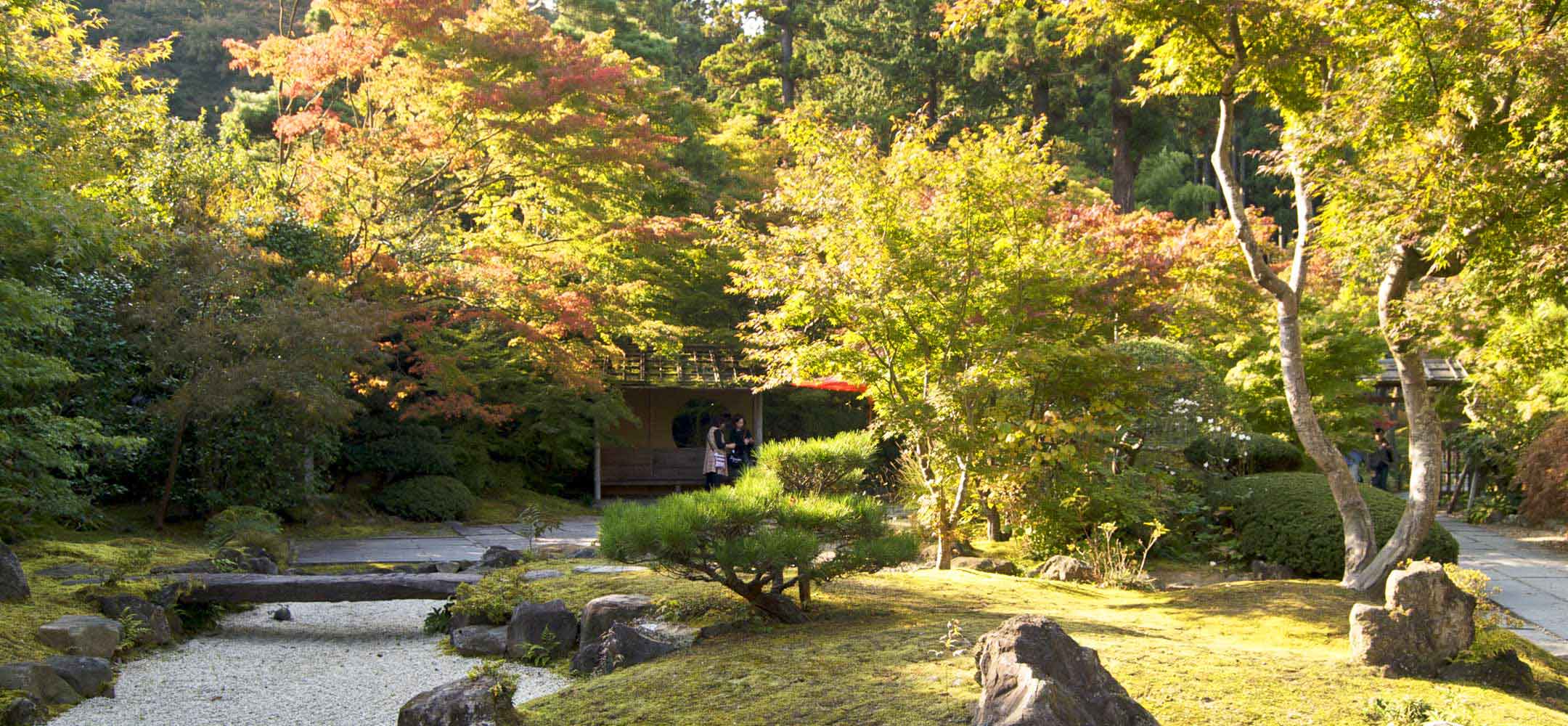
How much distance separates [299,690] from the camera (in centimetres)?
569

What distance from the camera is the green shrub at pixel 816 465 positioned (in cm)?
798

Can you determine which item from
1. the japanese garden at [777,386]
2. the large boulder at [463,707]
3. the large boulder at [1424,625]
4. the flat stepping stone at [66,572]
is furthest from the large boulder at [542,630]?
the large boulder at [1424,625]

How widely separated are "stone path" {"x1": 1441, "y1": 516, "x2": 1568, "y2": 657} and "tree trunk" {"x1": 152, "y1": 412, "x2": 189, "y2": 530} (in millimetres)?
11039

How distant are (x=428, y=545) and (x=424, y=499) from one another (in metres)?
2.68

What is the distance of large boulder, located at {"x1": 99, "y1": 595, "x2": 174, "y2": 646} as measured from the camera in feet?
21.5

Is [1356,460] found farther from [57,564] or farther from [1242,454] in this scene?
[57,564]

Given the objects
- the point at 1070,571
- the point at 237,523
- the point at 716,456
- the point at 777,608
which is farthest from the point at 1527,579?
the point at 237,523

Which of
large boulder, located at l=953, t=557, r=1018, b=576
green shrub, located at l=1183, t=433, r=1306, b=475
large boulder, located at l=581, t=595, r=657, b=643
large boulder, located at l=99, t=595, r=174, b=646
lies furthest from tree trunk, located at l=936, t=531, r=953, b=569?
large boulder, located at l=99, t=595, r=174, b=646

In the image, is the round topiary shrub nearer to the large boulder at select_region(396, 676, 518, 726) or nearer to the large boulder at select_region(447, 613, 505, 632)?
the large boulder at select_region(447, 613, 505, 632)

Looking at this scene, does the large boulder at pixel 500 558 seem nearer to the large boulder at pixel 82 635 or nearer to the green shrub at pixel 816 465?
the green shrub at pixel 816 465

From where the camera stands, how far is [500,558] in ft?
30.0

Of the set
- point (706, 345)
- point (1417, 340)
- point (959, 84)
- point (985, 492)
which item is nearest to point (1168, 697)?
point (1417, 340)

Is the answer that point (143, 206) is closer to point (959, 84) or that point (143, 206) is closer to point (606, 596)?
point (606, 596)

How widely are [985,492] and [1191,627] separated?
11.7ft
